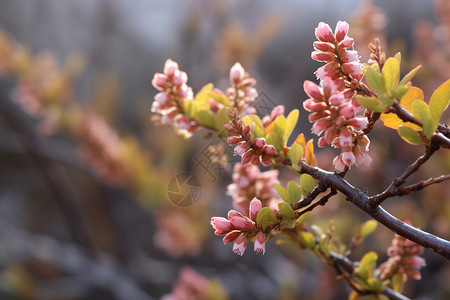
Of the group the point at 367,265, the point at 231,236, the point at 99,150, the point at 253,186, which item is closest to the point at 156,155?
the point at 99,150

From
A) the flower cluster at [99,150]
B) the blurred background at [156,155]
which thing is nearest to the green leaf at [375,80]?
the blurred background at [156,155]

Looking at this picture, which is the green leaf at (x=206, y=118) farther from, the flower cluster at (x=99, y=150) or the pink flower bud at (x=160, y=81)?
the flower cluster at (x=99, y=150)

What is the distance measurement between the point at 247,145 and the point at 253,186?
0.68ft

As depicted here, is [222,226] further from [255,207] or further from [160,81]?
[160,81]

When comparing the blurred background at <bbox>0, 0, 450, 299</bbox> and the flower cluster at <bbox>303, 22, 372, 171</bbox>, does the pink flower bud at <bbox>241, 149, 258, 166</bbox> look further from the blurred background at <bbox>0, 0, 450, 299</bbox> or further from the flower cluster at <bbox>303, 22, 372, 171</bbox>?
Result: the blurred background at <bbox>0, 0, 450, 299</bbox>

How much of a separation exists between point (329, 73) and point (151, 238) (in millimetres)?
2941

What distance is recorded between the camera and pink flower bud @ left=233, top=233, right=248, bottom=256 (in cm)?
49

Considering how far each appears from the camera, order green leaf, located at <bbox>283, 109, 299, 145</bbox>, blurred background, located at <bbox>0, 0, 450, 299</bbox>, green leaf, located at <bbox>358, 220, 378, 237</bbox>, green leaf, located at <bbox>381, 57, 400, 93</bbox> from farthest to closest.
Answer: blurred background, located at <bbox>0, 0, 450, 299</bbox>, green leaf, located at <bbox>358, 220, 378, 237</bbox>, green leaf, located at <bbox>283, 109, 299, 145</bbox>, green leaf, located at <bbox>381, 57, 400, 93</bbox>

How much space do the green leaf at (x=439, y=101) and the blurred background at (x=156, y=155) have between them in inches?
15.7

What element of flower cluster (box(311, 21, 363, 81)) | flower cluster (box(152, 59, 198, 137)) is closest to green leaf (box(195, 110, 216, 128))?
flower cluster (box(152, 59, 198, 137))

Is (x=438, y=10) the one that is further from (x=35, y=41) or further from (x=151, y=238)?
(x=35, y=41)

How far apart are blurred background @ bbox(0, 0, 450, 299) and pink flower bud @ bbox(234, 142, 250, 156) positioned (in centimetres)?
23

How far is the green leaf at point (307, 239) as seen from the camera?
2.21 feet

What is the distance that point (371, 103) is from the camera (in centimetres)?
46
